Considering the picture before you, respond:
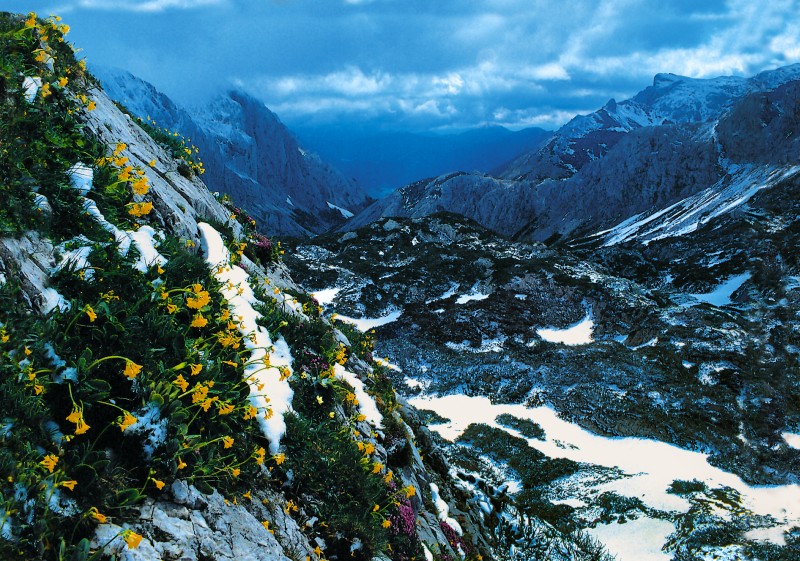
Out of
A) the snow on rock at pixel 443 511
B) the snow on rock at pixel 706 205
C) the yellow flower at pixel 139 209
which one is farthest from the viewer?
the snow on rock at pixel 706 205

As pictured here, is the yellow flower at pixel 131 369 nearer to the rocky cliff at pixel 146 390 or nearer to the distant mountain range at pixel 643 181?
the rocky cliff at pixel 146 390

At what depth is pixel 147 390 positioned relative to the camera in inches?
172

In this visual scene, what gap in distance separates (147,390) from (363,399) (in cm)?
467

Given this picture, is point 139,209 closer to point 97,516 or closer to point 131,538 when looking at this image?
point 97,516

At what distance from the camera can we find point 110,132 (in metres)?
8.62

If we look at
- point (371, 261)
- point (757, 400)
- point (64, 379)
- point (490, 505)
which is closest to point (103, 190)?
point (64, 379)

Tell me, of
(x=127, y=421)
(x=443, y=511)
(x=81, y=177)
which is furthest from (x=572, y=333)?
(x=127, y=421)

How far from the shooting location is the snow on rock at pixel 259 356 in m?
5.76

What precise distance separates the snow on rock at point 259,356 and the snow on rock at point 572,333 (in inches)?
1552

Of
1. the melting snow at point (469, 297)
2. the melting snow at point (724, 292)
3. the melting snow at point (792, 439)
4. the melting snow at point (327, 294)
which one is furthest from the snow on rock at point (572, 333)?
the melting snow at point (327, 294)

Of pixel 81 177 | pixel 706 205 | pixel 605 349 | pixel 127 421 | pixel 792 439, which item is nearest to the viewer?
pixel 127 421

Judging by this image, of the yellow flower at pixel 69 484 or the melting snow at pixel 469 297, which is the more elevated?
the melting snow at pixel 469 297

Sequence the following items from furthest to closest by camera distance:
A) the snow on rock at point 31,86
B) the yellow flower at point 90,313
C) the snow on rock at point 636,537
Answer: the snow on rock at point 636,537, the snow on rock at point 31,86, the yellow flower at point 90,313

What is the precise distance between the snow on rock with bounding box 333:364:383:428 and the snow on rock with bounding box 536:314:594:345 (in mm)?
37369
